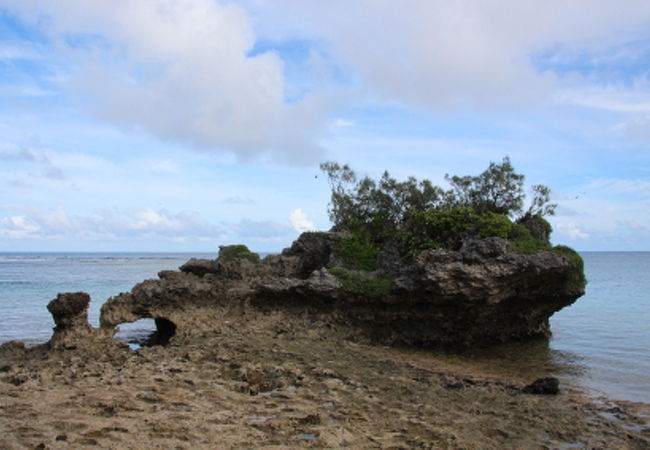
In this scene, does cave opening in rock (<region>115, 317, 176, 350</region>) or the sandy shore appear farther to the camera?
cave opening in rock (<region>115, 317, 176, 350</region>)

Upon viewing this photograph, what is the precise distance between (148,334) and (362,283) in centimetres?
950

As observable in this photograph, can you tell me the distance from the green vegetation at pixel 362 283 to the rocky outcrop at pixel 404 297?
0.10 feet

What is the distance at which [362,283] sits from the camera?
51.9 feet

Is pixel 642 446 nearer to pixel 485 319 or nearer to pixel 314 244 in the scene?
pixel 485 319

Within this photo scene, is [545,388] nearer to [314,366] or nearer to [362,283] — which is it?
[314,366]

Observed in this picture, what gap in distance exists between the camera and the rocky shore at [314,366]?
718cm

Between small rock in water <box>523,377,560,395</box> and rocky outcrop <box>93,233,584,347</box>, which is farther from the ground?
rocky outcrop <box>93,233,584,347</box>

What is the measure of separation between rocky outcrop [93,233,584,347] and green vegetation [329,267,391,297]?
0.03m

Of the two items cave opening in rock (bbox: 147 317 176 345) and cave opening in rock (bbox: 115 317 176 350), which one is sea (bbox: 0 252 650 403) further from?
cave opening in rock (bbox: 147 317 176 345)

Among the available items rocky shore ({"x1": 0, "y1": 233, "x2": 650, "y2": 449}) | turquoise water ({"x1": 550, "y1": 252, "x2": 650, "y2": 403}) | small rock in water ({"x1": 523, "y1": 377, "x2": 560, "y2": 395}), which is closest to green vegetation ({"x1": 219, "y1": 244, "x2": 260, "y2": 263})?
rocky shore ({"x1": 0, "y1": 233, "x2": 650, "y2": 449})

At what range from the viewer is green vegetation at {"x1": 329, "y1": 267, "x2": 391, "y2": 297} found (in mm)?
15594

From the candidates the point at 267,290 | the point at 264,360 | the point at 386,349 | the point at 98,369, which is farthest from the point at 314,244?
the point at 98,369

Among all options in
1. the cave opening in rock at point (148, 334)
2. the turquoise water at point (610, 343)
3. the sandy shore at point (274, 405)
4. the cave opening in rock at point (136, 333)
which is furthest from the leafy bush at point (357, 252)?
the cave opening in rock at point (136, 333)

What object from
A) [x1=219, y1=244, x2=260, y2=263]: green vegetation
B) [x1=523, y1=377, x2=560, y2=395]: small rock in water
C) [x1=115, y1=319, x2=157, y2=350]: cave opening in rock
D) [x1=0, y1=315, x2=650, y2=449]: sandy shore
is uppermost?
[x1=219, y1=244, x2=260, y2=263]: green vegetation
